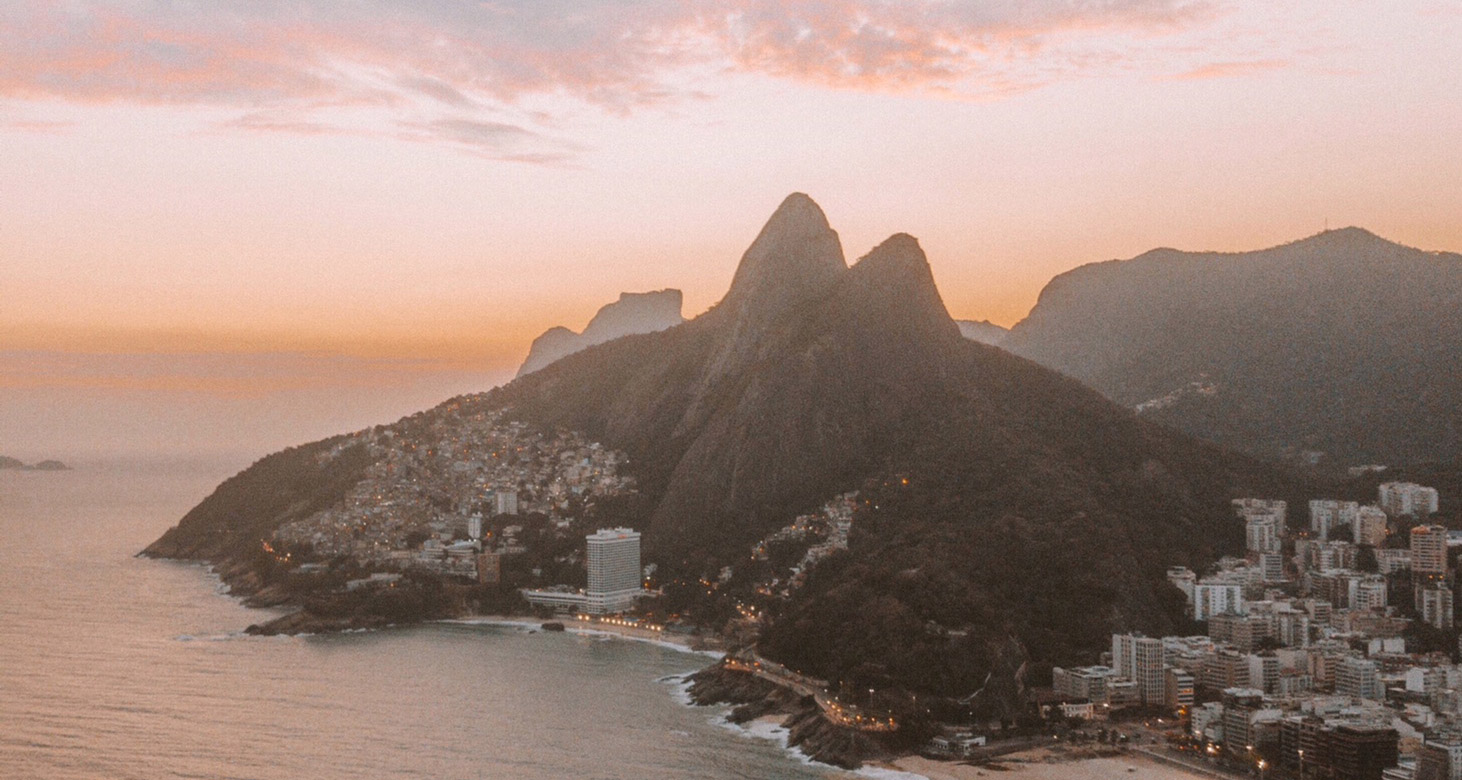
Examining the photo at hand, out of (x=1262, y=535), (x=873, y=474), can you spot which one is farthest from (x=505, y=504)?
(x=1262, y=535)

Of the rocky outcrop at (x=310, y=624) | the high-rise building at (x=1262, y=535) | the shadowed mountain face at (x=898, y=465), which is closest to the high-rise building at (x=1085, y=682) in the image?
the shadowed mountain face at (x=898, y=465)

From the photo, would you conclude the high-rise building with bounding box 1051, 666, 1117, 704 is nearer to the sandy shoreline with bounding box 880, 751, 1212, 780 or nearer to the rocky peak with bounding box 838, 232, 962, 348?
the sandy shoreline with bounding box 880, 751, 1212, 780

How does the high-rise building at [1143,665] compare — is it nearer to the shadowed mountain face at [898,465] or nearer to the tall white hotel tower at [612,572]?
the shadowed mountain face at [898,465]

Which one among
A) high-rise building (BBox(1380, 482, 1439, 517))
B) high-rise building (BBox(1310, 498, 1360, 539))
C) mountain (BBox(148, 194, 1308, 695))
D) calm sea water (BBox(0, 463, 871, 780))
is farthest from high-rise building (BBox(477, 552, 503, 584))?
high-rise building (BBox(1380, 482, 1439, 517))

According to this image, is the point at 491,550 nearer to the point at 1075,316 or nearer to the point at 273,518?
the point at 273,518

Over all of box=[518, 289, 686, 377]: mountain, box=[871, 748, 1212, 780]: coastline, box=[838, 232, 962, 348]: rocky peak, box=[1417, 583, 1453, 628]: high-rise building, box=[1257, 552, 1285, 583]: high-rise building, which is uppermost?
box=[518, 289, 686, 377]: mountain

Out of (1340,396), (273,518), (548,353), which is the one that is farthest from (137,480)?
(1340,396)
